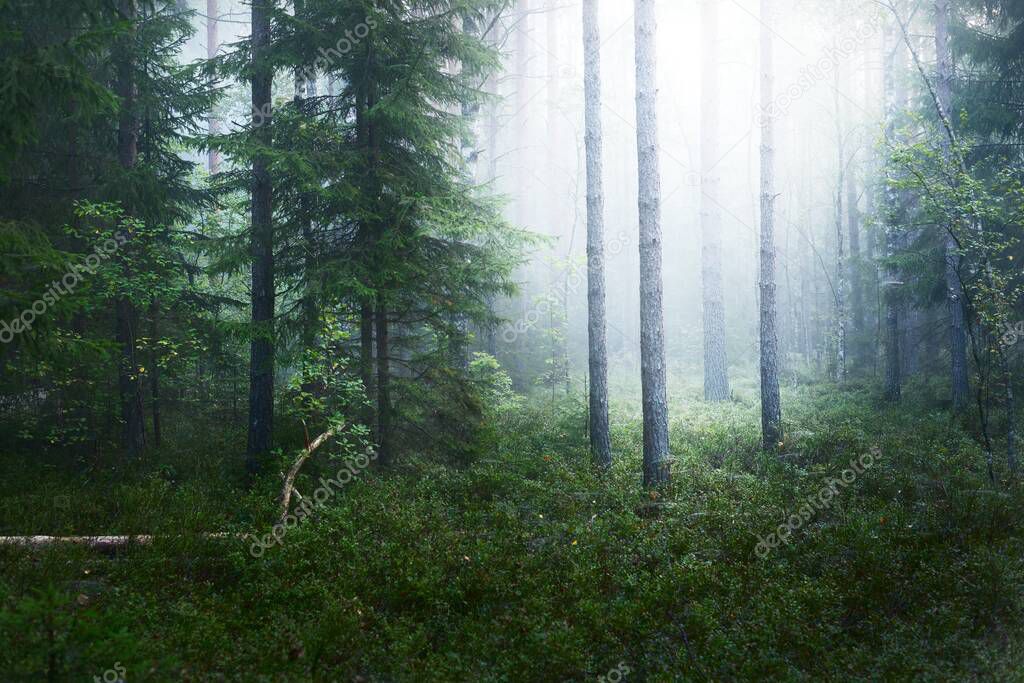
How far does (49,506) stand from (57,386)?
375 centimetres

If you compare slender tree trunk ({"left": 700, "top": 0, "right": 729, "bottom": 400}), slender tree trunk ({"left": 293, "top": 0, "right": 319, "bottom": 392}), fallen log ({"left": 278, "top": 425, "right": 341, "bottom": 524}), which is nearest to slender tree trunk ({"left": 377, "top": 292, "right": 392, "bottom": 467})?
fallen log ({"left": 278, "top": 425, "right": 341, "bottom": 524})

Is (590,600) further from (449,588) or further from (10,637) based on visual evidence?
(10,637)

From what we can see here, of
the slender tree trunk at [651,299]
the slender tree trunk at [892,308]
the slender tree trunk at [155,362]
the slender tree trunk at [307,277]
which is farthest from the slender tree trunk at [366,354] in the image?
the slender tree trunk at [892,308]

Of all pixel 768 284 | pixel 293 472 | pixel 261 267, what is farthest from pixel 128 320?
pixel 768 284

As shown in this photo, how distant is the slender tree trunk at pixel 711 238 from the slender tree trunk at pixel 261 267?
1489cm

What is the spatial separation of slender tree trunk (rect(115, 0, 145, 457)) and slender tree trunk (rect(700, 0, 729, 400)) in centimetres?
1666

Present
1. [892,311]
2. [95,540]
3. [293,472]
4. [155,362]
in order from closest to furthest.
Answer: [95,540] → [293,472] → [155,362] → [892,311]

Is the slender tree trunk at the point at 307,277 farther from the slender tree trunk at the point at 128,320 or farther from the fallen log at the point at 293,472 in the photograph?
the slender tree trunk at the point at 128,320

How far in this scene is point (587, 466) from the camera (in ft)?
35.2

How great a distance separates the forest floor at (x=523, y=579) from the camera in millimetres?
4953

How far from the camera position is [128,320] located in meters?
10.9

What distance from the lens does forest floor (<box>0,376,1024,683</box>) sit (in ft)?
16.3

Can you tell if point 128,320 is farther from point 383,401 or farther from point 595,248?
point 595,248

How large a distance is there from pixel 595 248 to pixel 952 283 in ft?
32.0
